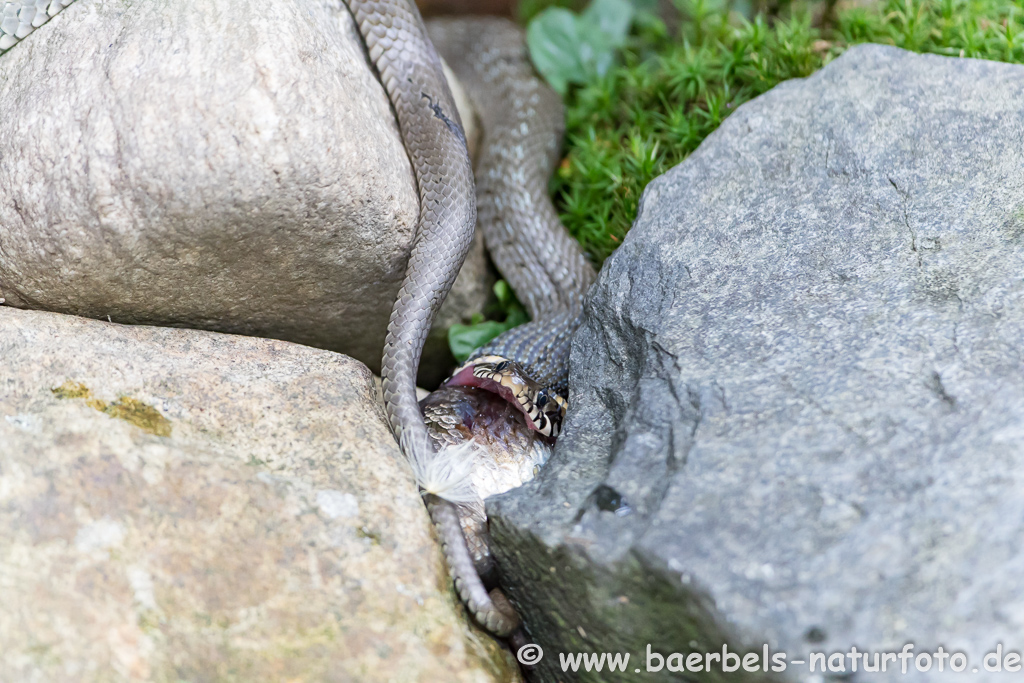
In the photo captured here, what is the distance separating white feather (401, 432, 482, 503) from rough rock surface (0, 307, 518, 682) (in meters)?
0.06

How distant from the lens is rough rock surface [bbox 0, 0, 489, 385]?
2697mm

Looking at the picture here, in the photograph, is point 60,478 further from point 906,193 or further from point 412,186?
point 906,193

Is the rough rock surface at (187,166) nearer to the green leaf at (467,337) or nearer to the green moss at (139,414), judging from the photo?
the green moss at (139,414)

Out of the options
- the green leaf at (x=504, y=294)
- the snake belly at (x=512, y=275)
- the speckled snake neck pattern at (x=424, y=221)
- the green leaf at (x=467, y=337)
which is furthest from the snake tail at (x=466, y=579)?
the green leaf at (x=504, y=294)

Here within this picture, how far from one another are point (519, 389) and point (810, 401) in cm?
134

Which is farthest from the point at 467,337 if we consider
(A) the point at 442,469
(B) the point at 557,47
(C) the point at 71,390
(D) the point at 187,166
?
(B) the point at 557,47

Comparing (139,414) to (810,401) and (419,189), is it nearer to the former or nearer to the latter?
(419,189)

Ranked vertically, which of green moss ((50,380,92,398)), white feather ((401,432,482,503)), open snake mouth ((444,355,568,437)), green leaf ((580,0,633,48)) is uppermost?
green leaf ((580,0,633,48))

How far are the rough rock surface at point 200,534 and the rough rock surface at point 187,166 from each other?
0.34 meters

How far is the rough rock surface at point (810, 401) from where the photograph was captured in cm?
193

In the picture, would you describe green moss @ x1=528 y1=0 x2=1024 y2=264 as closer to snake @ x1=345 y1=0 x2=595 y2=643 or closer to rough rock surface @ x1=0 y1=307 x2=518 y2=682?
snake @ x1=345 y1=0 x2=595 y2=643

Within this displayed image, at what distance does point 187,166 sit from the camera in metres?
2.67

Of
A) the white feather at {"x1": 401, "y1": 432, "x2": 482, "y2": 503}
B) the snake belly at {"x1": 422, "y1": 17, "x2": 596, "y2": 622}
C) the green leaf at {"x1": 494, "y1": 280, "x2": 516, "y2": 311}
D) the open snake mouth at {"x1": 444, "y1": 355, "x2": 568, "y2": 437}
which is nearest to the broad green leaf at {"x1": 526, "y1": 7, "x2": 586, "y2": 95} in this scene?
the snake belly at {"x1": 422, "y1": 17, "x2": 596, "y2": 622}

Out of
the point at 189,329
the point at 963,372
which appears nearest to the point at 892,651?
the point at 963,372
